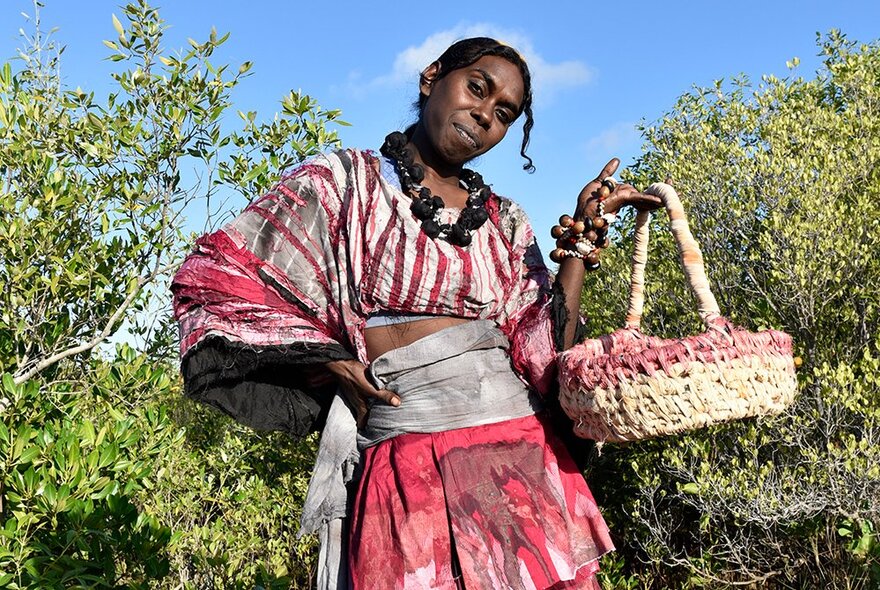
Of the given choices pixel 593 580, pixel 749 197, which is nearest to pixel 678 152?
pixel 749 197

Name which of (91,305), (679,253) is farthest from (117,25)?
(679,253)

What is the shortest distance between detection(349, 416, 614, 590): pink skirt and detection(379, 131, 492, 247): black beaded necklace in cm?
50

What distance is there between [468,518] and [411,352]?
1.35 feet

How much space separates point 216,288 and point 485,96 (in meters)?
0.85

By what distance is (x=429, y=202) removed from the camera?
7.18ft

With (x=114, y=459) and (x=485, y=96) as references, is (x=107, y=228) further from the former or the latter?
(x=485, y=96)

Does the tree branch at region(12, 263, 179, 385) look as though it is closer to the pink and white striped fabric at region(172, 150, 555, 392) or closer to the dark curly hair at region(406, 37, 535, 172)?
the pink and white striped fabric at region(172, 150, 555, 392)

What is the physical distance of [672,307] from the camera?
14.2ft

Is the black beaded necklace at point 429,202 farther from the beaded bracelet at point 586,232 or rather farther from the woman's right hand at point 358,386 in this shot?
the woman's right hand at point 358,386

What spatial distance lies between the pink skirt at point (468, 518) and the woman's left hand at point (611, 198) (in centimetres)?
55

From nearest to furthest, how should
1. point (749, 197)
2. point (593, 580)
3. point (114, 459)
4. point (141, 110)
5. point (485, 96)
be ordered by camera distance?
1. point (593, 580)
2. point (485, 96)
3. point (114, 459)
4. point (141, 110)
5. point (749, 197)

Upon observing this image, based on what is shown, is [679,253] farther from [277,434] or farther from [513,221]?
[277,434]

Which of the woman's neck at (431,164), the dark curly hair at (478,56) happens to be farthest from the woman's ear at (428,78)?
the woman's neck at (431,164)

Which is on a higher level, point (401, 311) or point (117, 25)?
point (117, 25)
